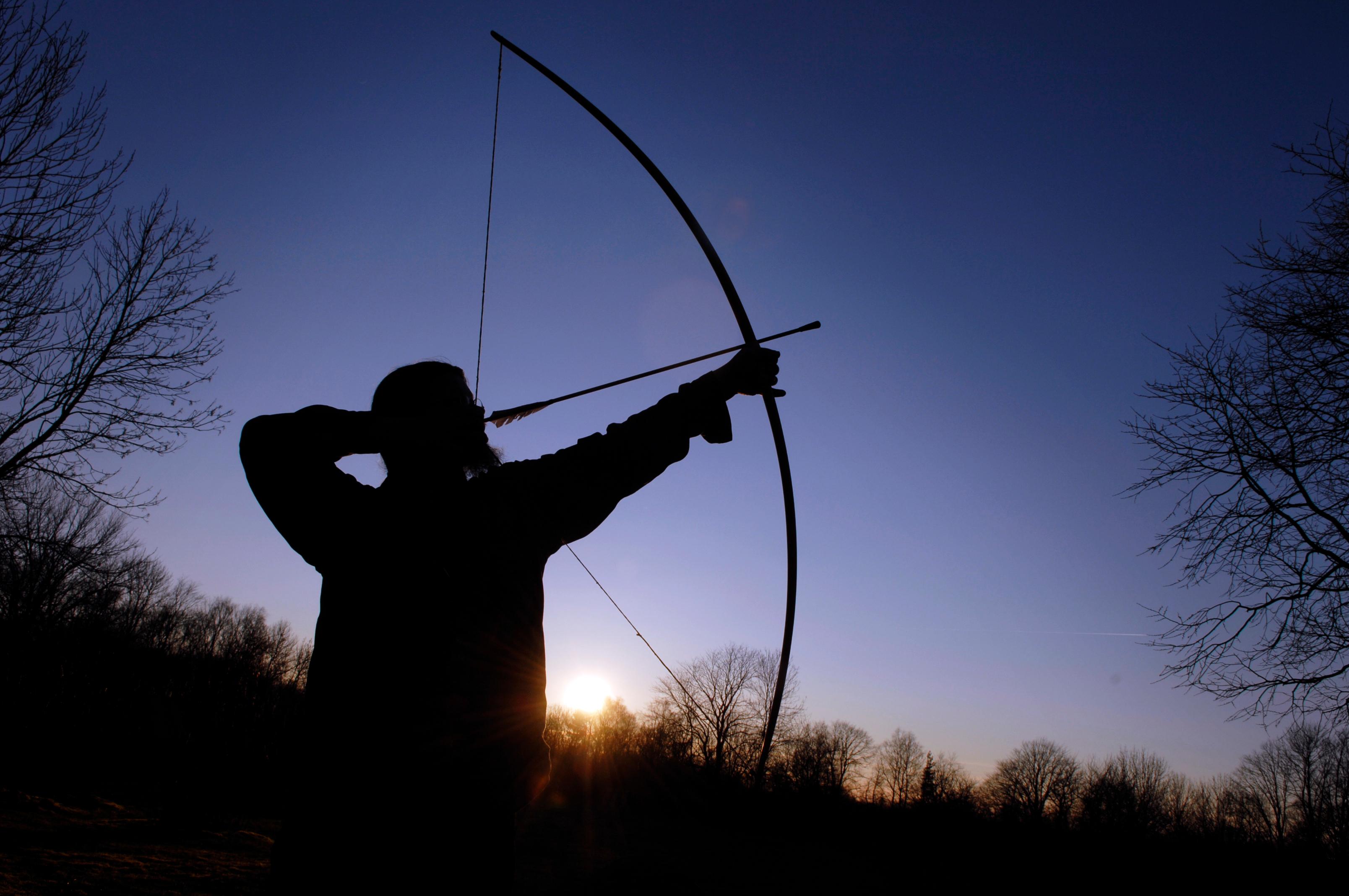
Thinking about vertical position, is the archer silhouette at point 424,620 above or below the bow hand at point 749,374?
below

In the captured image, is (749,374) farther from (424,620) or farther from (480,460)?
(424,620)

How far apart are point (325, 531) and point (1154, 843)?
82.4 feet

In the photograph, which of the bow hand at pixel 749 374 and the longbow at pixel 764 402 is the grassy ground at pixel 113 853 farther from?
the bow hand at pixel 749 374

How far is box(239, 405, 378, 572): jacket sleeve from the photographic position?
1235 mm

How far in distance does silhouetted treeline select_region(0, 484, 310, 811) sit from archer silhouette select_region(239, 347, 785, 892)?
8.08m

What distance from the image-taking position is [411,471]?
51.8 inches

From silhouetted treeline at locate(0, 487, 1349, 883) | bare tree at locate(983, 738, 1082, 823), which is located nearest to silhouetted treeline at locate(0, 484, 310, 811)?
silhouetted treeline at locate(0, 487, 1349, 883)

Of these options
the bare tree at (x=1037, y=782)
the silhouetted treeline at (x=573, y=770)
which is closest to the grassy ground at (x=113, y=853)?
the silhouetted treeline at (x=573, y=770)

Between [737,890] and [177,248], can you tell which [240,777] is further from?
[177,248]

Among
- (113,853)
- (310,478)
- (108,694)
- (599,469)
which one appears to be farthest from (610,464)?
(108,694)

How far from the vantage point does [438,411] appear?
148 centimetres

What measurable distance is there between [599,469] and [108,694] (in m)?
33.7

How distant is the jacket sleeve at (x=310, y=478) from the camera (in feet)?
4.05

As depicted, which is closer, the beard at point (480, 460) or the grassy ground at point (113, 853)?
the beard at point (480, 460)
